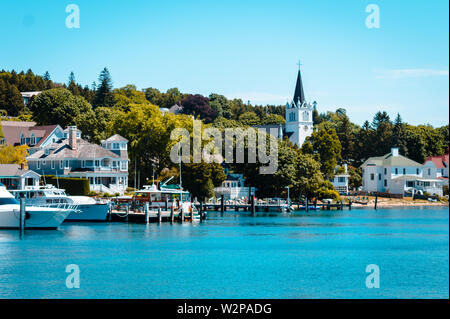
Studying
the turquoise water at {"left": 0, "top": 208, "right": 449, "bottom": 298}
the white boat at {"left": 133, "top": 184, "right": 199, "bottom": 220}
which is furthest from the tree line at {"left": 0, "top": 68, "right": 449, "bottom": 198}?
the turquoise water at {"left": 0, "top": 208, "right": 449, "bottom": 298}

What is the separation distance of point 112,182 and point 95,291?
59870 millimetres

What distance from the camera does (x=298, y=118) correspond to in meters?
150

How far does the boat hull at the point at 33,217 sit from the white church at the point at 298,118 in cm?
9494

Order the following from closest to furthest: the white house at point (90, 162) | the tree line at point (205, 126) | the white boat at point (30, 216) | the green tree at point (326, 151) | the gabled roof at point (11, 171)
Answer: the white boat at point (30, 216) → the gabled roof at point (11, 171) → the white house at point (90, 162) → the tree line at point (205, 126) → the green tree at point (326, 151)

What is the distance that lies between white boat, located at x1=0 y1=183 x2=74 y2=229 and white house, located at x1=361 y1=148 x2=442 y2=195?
83.0m

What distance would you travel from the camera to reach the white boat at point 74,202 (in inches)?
2552

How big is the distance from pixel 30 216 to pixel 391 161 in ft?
290

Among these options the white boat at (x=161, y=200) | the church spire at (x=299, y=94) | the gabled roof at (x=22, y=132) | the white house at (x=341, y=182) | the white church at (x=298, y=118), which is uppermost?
the church spire at (x=299, y=94)

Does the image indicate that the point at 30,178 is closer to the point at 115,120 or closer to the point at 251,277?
the point at 115,120

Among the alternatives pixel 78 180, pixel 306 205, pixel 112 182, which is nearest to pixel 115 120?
pixel 112 182

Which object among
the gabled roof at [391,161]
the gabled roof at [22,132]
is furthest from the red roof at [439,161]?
the gabled roof at [22,132]

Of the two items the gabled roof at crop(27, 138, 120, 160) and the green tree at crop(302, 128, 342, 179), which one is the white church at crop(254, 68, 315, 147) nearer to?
the green tree at crop(302, 128, 342, 179)

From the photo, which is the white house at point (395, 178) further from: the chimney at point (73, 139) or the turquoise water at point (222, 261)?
the chimney at point (73, 139)

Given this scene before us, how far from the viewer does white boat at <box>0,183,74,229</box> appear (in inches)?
2271
